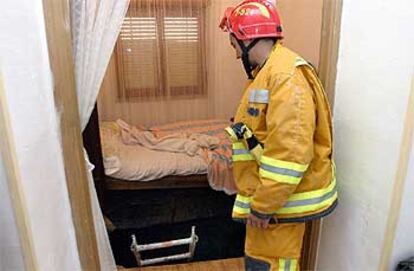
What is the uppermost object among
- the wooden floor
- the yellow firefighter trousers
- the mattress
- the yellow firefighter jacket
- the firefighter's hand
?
the yellow firefighter jacket

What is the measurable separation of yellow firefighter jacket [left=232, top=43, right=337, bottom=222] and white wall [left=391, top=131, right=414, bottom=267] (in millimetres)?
261

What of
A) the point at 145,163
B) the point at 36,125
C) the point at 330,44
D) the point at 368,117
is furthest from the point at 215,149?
the point at 36,125

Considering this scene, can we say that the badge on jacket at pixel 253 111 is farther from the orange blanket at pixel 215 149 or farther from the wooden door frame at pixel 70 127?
the orange blanket at pixel 215 149

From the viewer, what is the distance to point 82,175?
4.83 ft

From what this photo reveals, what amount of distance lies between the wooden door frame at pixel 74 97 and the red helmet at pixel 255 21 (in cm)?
24

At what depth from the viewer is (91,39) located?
141 cm

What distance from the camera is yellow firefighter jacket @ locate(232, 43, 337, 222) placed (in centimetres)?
124

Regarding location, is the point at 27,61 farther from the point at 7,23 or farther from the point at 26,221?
the point at 26,221

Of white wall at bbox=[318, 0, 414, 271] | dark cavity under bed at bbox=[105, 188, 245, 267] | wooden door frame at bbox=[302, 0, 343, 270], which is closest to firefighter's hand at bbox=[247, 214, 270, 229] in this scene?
white wall at bbox=[318, 0, 414, 271]

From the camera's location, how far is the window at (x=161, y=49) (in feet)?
12.0

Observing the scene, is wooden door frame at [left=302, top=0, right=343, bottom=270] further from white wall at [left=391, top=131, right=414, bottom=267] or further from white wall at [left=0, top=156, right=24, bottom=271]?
white wall at [left=0, top=156, right=24, bottom=271]

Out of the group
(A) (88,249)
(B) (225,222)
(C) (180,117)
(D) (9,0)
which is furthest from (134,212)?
(D) (9,0)

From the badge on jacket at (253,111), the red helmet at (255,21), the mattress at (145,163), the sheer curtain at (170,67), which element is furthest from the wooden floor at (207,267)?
the sheer curtain at (170,67)

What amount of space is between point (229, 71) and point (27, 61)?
320cm
